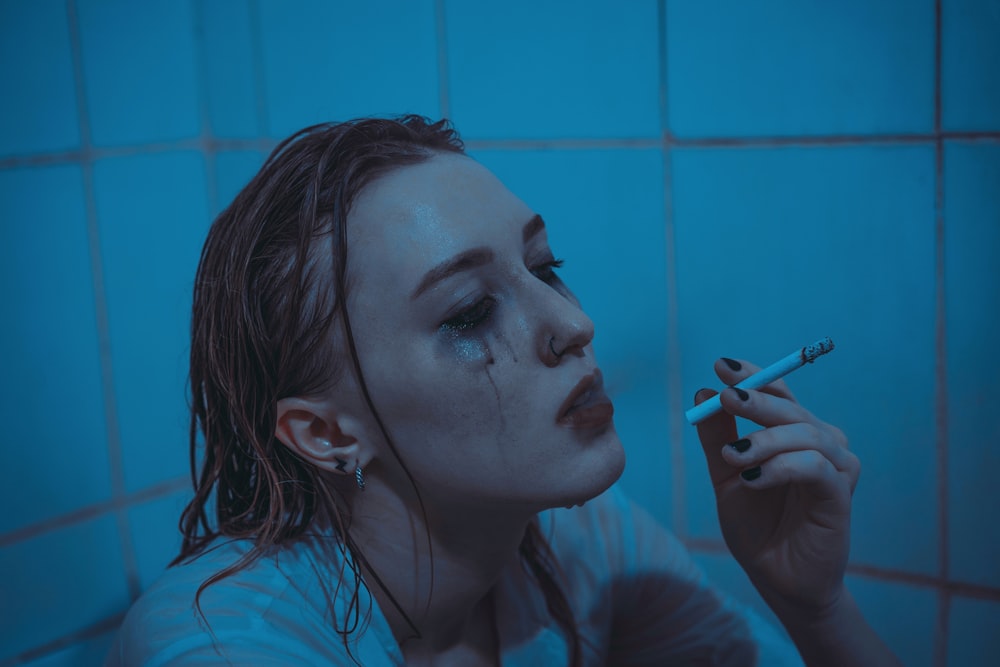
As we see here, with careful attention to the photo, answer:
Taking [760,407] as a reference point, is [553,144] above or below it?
above

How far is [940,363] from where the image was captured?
0.85 m

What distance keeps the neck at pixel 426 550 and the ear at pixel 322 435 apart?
0.04 meters

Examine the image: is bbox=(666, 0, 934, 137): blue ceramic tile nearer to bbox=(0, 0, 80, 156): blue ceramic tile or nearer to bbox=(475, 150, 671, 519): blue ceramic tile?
bbox=(475, 150, 671, 519): blue ceramic tile

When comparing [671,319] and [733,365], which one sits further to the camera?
[671,319]

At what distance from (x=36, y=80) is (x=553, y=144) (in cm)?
54

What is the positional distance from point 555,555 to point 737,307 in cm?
30

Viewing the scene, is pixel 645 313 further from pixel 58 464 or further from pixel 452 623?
pixel 58 464

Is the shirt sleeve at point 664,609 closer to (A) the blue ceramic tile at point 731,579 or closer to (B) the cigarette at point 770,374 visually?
(A) the blue ceramic tile at point 731,579

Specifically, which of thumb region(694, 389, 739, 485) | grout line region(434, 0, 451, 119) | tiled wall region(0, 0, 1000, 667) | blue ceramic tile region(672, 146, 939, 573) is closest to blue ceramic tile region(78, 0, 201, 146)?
tiled wall region(0, 0, 1000, 667)

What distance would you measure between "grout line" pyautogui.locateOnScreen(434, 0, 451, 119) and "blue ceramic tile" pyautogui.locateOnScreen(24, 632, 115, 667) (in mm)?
664

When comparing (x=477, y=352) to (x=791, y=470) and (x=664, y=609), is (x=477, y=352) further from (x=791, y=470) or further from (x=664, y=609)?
(x=664, y=609)

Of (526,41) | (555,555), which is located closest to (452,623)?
(555,555)

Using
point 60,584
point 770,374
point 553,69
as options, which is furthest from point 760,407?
point 60,584

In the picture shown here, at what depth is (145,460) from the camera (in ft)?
3.91
